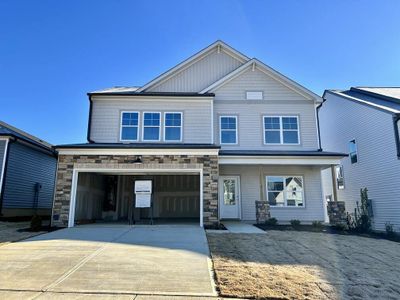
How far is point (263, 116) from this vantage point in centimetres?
1508

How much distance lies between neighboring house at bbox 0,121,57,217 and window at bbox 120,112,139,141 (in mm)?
3866

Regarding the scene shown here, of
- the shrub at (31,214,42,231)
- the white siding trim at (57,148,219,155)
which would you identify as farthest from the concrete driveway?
the white siding trim at (57,148,219,155)

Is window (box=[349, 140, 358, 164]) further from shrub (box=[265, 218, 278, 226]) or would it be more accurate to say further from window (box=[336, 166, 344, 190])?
shrub (box=[265, 218, 278, 226])

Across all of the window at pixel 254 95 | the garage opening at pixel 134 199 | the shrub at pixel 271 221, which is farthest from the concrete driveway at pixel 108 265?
the window at pixel 254 95

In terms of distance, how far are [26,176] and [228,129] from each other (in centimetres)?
1036

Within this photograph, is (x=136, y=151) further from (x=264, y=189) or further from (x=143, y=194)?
(x=264, y=189)

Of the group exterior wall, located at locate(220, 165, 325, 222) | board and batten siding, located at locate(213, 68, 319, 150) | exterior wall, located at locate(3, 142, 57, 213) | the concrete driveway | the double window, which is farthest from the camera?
board and batten siding, located at locate(213, 68, 319, 150)

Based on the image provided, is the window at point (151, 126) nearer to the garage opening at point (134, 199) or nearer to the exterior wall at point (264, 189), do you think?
the garage opening at point (134, 199)

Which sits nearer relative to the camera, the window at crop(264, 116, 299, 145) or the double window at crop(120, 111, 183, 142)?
the double window at crop(120, 111, 183, 142)

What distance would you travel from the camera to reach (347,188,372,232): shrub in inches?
517

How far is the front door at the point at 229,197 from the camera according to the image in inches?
566

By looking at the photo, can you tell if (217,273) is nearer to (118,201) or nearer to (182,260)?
(182,260)

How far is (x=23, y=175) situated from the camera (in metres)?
14.9

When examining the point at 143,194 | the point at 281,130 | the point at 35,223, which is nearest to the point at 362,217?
the point at 281,130
